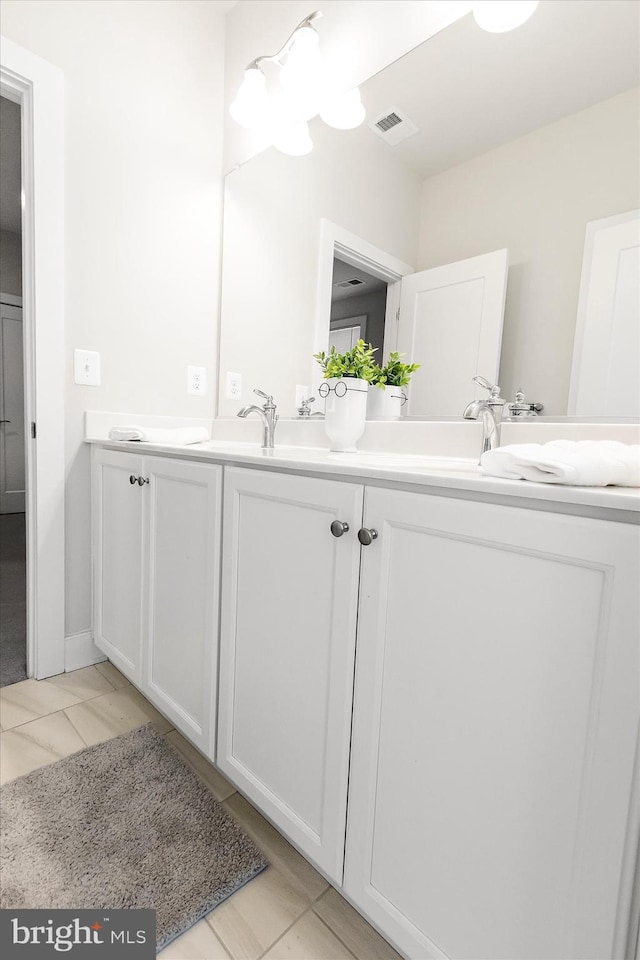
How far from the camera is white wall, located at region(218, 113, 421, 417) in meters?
1.35

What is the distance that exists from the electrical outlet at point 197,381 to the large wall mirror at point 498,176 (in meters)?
0.49

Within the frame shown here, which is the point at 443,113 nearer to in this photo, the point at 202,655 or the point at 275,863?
the point at 202,655

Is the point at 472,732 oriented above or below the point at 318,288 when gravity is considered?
below

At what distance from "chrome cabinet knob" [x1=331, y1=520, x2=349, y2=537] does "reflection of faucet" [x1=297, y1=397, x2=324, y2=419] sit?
0.88m

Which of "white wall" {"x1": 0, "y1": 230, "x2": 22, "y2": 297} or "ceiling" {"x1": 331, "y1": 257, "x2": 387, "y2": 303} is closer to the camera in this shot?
"ceiling" {"x1": 331, "y1": 257, "x2": 387, "y2": 303}

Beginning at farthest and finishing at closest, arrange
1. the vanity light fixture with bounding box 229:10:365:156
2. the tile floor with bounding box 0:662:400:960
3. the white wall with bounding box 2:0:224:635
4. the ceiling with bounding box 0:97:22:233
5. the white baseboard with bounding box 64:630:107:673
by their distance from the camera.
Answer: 1. the ceiling with bounding box 0:97:22:233
2. the white baseboard with bounding box 64:630:107:673
3. the white wall with bounding box 2:0:224:635
4. the vanity light fixture with bounding box 229:10:365:156
5. the tile floor with bounding box 0:662:400:960

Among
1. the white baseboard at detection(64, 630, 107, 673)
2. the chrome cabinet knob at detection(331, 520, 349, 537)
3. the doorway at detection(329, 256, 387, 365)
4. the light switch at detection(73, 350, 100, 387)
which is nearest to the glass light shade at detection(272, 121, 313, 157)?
the doorway at detection(329, 256, 387, 365)

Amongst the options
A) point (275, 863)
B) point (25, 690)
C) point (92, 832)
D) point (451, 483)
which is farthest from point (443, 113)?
point (25, 690)

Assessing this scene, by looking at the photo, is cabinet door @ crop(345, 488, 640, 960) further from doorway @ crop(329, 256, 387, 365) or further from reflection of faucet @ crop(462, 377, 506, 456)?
doorway @ crop(329, 256, 387, 365)

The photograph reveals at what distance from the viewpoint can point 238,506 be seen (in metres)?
0.99

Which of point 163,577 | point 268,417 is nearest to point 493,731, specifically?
point 163,577

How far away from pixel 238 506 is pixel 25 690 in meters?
1.21

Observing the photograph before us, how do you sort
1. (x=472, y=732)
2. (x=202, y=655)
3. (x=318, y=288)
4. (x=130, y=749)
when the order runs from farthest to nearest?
(x=318, y=288) < (x=130, y=749) < (x=202, y=655) < (x=472, y=732)

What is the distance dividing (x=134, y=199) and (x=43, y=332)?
608 millimetres
